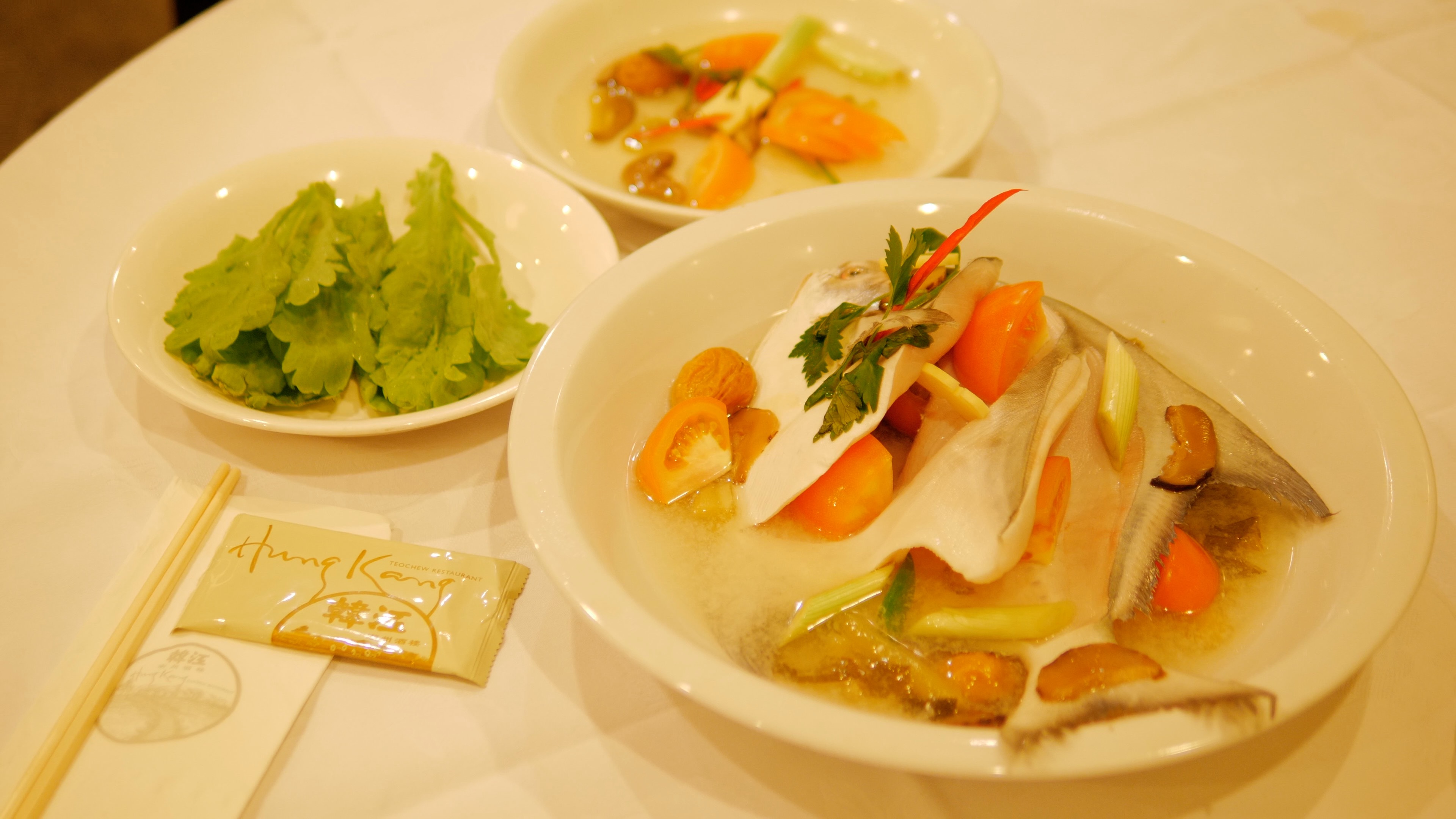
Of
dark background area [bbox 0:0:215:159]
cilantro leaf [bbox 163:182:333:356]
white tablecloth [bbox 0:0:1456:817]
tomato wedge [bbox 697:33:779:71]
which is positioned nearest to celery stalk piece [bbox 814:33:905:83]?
tomato wedge [bbox 697:33:779:71]

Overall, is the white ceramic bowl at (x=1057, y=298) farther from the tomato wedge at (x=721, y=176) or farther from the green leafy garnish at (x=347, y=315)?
the tomato wedge at (x=721, y=176)

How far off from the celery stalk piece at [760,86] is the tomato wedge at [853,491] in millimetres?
1012

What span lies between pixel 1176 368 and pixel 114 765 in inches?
55.7

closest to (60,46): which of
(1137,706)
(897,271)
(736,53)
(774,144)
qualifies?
(736,53)

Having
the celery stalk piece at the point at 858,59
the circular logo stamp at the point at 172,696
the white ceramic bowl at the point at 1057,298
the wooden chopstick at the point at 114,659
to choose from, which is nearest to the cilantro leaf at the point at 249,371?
the wooden chopstick at the point at 114,659

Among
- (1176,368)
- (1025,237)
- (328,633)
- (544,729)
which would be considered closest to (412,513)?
(328,633)

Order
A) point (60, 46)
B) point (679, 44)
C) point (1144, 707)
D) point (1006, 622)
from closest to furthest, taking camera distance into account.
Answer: point (1144, 707)
point (1006, 622)
point (679, 44)
point (60, 46)

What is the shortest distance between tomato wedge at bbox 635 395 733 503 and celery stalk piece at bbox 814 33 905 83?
121 cm

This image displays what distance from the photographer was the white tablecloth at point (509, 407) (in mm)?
914

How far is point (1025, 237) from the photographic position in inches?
48.2

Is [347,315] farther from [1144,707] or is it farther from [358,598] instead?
[1144,707]

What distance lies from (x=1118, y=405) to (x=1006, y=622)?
0.33 meters

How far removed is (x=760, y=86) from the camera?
1848 millimetres

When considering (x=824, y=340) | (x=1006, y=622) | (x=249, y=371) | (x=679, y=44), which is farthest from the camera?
(x=679, y=44)
